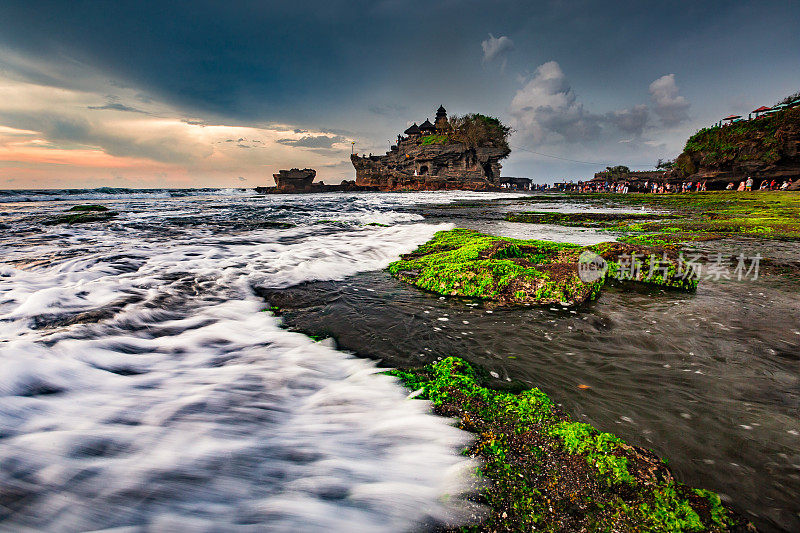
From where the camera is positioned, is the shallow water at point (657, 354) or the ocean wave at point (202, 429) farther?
the shallow water at point (657, 354)

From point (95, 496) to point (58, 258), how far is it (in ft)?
22.8

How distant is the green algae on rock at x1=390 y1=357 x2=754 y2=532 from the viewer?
1.17 meters

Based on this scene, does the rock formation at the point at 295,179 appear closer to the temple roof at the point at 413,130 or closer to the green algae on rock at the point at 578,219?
the temple roof at the point at 413,130

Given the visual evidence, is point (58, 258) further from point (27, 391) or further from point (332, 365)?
point (332, 365)

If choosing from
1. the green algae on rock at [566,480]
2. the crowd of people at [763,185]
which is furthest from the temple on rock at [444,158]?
the green algae on rock at [566,480]

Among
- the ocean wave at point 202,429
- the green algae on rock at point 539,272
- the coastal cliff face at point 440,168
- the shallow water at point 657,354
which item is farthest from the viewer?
the coastal cliff face at point 440,168

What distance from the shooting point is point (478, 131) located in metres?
73.7

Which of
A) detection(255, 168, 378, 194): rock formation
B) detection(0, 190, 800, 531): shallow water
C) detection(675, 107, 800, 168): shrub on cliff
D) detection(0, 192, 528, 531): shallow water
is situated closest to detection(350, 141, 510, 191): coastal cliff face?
detection(255, 168, 378, 194): rock formation

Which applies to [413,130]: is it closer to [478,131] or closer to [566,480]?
[478,131]

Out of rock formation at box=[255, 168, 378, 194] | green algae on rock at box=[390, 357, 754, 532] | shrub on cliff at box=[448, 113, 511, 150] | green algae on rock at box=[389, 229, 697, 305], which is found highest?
shrub on cliff at box=[448, 113, 511, 150]

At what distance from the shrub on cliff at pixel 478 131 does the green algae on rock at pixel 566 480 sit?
248 ft

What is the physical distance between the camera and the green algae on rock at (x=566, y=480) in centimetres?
117

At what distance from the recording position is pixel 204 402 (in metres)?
2.11

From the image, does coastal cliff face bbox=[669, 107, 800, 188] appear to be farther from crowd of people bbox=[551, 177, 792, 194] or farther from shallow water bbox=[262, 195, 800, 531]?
shallow water bbox=[262, 195, 800, 531]
